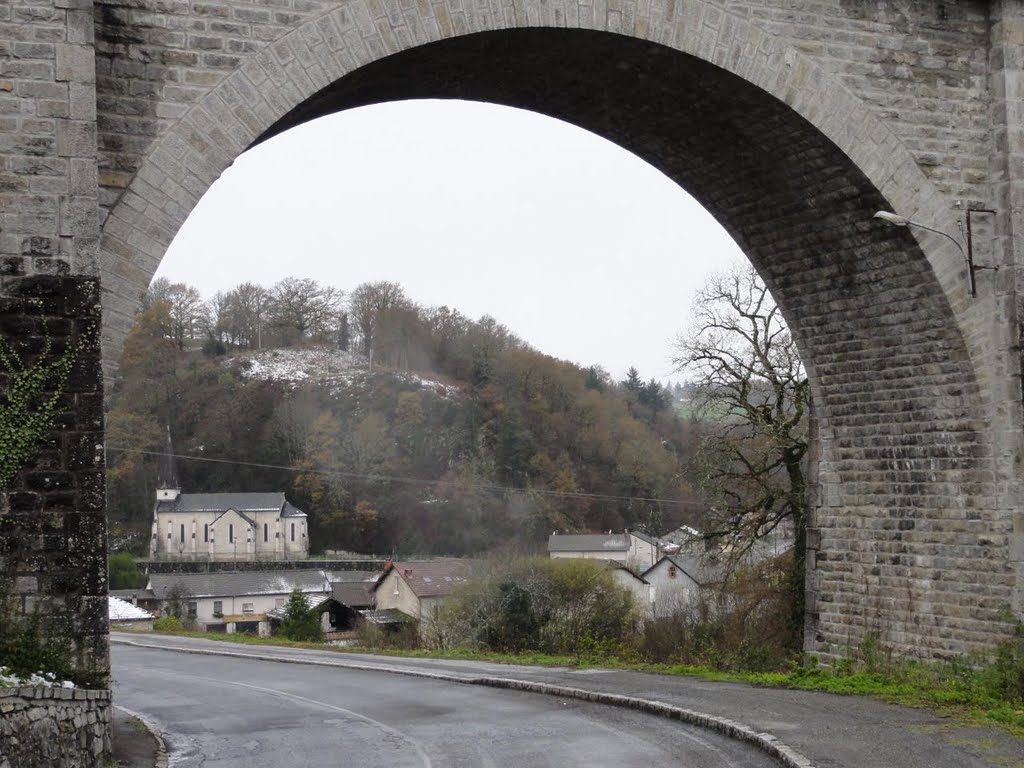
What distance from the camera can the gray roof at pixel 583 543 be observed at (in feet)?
177

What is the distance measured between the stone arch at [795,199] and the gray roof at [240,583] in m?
51.8

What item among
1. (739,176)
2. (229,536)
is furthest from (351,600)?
(739,176)

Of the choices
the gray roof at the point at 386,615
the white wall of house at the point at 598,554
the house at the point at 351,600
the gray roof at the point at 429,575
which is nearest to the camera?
the gray roof at the point at 386,615

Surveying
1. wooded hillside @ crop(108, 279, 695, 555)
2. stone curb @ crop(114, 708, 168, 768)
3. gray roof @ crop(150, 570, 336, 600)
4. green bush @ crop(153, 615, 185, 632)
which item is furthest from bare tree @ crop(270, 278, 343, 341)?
stone curb @ crop(114, 708, 168, 768)

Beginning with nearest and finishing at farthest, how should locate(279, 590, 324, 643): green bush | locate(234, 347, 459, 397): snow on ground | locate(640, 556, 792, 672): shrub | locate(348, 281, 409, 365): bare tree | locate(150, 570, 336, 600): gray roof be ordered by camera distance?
1. locate(640, 556, 792, 672): shrub
2. locate(279, 590, 324, 643): green bush
3. locate(150, 570, 336, 600): gray roof
4. locate(234, 347, 459, 397): snow on ground
5. locate(348, 281, 409, 365): bare tree

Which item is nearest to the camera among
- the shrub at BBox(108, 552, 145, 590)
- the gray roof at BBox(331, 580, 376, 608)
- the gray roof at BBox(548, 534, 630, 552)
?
the gray roof at BBox(331, 580, 376, 608)

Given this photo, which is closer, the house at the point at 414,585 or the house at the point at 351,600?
the house at the point at 414,585

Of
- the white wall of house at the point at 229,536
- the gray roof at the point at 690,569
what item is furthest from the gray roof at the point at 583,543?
the white wall of house at the point at 229,536

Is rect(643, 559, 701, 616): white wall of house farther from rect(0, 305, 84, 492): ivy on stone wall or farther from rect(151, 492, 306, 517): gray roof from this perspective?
rect(0, 305, 84, 492): ivy on stone wall

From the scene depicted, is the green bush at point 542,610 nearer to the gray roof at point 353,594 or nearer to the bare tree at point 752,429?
the bare tree at point 752,429

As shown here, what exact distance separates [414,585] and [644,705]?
118 feet

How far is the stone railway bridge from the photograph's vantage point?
24.2 ft

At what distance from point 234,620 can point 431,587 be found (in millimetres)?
17836

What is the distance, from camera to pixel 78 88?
7473 millimetres
